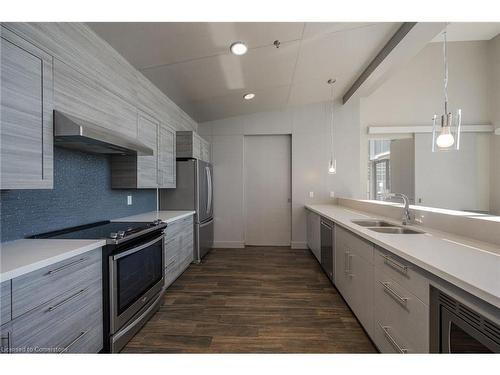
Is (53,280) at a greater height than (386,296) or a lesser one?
greater

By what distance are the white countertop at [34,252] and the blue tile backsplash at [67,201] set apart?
0.15m

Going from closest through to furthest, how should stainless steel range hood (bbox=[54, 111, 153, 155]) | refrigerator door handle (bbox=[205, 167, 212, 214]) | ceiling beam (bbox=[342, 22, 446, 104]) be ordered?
A: stainless steel range hood (bbox=[54, 111, 153, 155]) → ceiling beam (bbox=[342, 22, 446, 104]) → refrigerator door handle (bbox=[205, 167, 212, 214])

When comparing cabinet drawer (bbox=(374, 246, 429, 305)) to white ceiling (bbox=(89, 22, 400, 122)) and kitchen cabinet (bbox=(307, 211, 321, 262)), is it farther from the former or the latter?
white ceiling (bbox=(89, 22, 400, 122))

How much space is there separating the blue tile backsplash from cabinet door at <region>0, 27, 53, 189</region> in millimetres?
351

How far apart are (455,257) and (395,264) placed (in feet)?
0.98

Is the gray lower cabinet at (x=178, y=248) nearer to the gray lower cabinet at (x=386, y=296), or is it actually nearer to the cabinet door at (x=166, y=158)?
the cabinet door at (x=166, y=158)

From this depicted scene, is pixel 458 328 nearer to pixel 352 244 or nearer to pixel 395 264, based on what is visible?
pixel 395 264

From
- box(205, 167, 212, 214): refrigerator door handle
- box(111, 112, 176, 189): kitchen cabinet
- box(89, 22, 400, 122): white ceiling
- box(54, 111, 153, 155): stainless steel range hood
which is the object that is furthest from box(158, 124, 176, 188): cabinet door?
box(54, 111, 153, 155): stainless steel range hood

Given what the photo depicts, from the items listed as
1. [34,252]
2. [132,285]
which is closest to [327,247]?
[132,285]

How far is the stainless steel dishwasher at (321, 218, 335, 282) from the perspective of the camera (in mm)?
2797

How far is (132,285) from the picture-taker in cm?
181

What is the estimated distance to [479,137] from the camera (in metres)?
4.86

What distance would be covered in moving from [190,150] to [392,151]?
4800 millimetres

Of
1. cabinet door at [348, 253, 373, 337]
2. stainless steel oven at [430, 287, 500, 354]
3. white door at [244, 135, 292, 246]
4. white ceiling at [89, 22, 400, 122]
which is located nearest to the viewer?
stainless steel oven at [430, 287, 500, 354]
